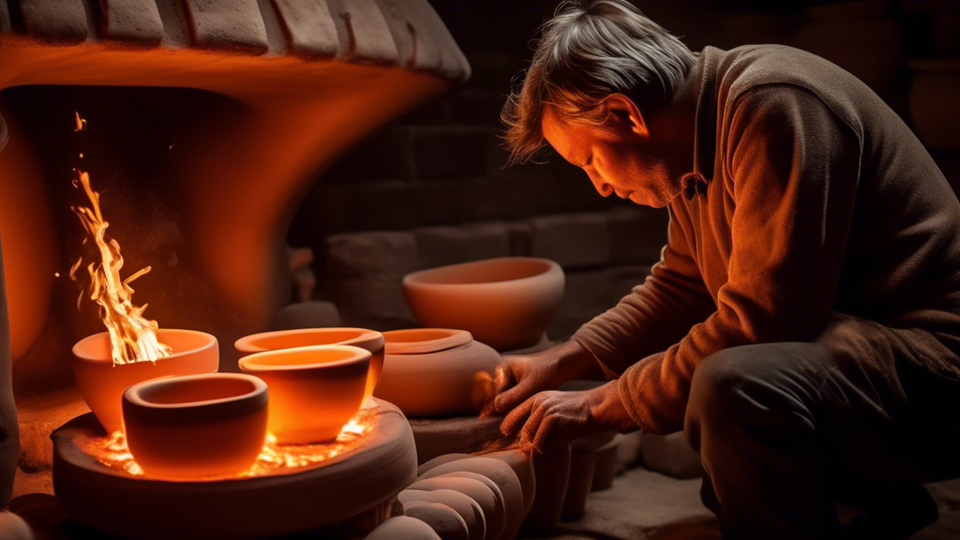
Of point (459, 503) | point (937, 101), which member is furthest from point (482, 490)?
point (937, 101)

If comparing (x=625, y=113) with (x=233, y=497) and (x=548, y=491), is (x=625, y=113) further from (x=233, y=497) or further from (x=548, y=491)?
(x=233, y=497)

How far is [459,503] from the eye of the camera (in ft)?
5.36

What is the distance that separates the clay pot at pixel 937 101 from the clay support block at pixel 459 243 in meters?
1.27

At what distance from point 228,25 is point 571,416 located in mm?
960

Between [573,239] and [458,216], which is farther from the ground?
[458,216]

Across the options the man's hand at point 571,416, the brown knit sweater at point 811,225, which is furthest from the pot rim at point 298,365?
the brown knit sweater at point 811,225

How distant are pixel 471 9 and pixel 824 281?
5.25 ft

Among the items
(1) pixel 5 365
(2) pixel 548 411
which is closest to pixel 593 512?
(2) pixel 548 411

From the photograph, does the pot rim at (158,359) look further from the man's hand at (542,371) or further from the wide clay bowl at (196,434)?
the man's hand at (542,371)

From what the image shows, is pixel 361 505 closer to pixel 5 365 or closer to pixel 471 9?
pixel 5 365

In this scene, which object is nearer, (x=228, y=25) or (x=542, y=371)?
(x=228, y=25)

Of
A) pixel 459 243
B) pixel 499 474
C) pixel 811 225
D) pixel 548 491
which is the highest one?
pixel 811 225

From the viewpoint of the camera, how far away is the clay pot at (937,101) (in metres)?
2.63

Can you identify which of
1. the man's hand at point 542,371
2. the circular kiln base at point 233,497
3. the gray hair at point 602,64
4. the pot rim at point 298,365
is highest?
the gray hair at point 602,64
